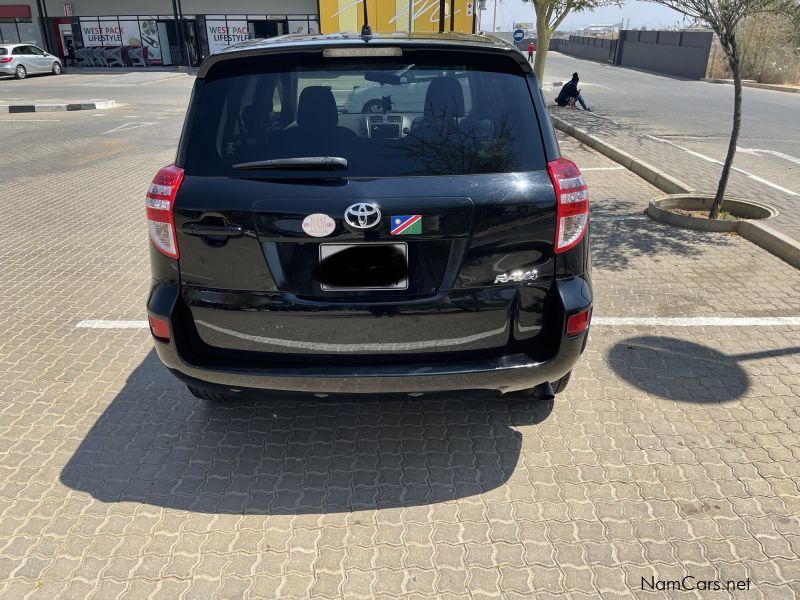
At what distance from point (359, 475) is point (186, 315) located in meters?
1.12

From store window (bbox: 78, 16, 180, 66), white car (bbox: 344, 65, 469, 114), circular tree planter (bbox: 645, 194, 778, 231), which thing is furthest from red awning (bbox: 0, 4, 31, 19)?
white car (bbox: 344, 65, 469, 114)

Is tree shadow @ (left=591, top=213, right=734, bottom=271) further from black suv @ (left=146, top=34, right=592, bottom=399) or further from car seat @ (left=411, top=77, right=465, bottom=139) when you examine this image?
car seat @ (left=411, top=77, right=465, bottom=139)

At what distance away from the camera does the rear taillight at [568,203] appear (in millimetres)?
2668

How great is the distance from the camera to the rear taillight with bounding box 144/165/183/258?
8.73 ft

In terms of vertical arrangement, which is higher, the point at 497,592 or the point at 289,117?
the point at 289,117

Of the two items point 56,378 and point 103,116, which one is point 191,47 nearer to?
point 103,116

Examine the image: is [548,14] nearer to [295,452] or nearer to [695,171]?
[695,171]

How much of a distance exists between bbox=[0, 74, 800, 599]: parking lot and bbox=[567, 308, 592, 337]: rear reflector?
50 cm

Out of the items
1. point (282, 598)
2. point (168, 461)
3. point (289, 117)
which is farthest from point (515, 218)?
point (168, 461)

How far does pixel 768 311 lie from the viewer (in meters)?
4.75

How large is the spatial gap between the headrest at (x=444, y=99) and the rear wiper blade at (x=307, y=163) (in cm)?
48

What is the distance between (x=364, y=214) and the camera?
2.48m

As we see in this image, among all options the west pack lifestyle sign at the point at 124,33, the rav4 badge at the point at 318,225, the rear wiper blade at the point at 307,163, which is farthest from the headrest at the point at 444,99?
the west pack lifestyle sign at the point at 124,33

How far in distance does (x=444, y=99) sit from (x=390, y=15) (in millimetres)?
20697
